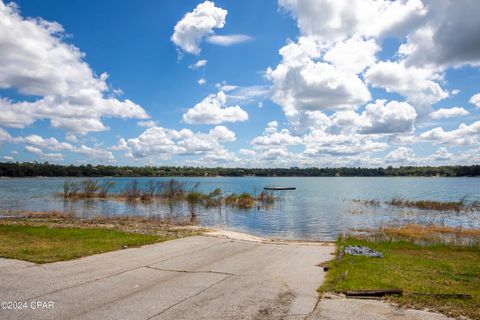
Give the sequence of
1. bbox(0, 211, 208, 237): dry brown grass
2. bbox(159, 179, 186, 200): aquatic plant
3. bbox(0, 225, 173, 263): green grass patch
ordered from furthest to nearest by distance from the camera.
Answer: bbox(159, 179, 186, 200): aquatic plant
bbox(0, 211, 208, 237): dry brown grass
bbox(0, 225, 173, 263): green grass patch

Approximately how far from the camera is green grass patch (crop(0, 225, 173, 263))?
1127 cm

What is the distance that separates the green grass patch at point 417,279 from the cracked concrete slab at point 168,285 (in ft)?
2.47

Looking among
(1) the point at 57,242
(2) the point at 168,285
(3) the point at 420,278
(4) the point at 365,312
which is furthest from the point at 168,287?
(1) the point at 57,242

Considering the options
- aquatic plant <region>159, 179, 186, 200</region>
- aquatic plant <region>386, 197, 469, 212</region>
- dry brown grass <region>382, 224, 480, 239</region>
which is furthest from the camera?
aquatic plant <region>159, 179, 186, 200</region>

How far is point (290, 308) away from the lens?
7129mm

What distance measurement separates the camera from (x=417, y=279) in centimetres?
963

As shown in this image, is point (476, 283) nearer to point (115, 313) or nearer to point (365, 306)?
point (365, 306)

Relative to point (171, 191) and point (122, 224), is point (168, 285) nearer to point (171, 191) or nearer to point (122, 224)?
point (122, 224)

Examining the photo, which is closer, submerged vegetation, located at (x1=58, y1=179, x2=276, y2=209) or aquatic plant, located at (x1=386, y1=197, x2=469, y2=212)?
aquatic plant, located at (x1=386, y1=197, x2=469, y2=212)

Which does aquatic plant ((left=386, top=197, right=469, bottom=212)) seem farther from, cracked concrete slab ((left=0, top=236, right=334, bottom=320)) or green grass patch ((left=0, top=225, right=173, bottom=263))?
green grass patch ((left=0, top=225, right=173, bottom=263))

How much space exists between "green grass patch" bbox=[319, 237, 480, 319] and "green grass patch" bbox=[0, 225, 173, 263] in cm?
788

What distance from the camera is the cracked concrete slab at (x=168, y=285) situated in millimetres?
6777

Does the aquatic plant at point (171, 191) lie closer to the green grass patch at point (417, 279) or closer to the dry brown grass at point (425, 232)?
the dry brown grass at point (425, 232)

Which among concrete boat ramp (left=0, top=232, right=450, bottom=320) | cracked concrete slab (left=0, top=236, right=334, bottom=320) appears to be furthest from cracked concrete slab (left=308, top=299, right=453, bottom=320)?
cracked concrete slab (left=0, top=236, right=334, bottom=320)
